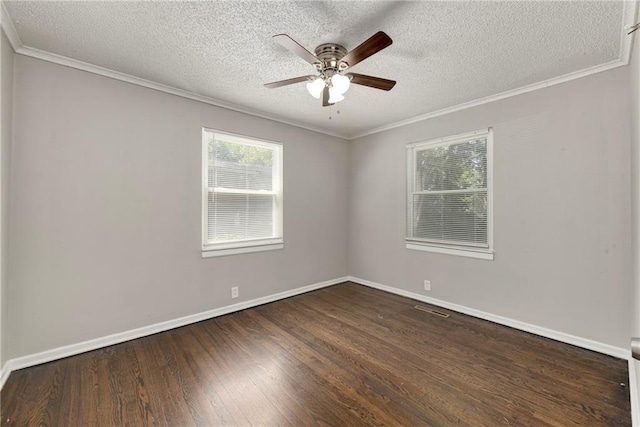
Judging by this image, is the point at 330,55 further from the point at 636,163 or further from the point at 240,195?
the point at 636,163

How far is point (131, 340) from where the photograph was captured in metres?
2.56

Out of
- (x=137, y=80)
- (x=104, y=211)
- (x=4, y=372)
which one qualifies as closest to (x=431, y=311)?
(x=104, y=211)

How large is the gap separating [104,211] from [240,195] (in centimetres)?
139

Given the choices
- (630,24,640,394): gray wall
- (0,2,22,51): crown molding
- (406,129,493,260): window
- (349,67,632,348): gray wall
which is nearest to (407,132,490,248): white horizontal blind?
(406,129,493,260): window

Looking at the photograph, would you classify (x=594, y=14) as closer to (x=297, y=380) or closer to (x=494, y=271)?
(x=494, y=271)

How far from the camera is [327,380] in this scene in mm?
1991

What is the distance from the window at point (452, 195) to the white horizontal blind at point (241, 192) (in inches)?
75.8

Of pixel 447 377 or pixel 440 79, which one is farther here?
pixel 440 79

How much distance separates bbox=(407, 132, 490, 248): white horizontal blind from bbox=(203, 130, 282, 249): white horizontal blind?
1.94 m

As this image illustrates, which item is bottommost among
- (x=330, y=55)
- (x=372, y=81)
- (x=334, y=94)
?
(x=334, y=94)

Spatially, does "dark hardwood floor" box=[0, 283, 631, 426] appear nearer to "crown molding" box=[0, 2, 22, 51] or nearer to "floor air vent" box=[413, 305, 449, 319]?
"floor air vent" box=[413, 305, 449, 319]

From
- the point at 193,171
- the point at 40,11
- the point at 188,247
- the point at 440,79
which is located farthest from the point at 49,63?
the point at 440,79

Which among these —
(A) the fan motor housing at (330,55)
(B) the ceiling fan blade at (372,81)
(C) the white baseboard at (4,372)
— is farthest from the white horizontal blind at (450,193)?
(C) the white baseboard at (4,372)

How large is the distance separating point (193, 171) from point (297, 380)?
7.67 ft
